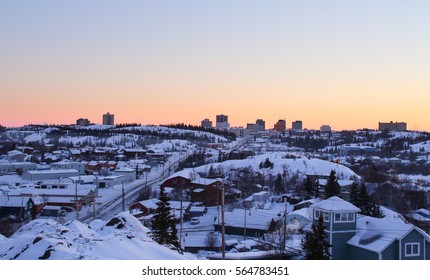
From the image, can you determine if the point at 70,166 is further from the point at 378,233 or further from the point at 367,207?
the point at 378,233

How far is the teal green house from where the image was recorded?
388 centimetres

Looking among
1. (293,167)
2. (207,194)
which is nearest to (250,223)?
(207,194)

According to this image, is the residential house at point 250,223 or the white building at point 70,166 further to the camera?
the white building at point 70,166

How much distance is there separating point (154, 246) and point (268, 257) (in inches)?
81.8

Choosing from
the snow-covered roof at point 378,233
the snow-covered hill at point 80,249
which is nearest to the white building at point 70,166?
the snow-covered roof at point 378,233

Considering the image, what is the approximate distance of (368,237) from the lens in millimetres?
4070

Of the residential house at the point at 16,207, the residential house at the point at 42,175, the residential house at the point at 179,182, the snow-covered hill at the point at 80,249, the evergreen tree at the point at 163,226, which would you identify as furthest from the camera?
the residential house at the point at 42,175

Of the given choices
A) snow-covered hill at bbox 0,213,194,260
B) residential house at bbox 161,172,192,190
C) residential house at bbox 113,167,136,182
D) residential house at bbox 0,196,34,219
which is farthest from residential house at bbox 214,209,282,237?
residential house at bbox 113,167,136,182

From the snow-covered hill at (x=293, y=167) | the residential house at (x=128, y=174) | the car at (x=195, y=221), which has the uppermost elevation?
the snow-covered hill at (x=293, y=167)

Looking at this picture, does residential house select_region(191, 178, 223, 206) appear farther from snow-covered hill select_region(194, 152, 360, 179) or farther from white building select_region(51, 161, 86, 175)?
white building select_region(51, 161, 86, 175)

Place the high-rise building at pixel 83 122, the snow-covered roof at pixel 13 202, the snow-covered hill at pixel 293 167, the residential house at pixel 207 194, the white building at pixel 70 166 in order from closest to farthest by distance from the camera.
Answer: the snow-covered roof at pixel 13 202 < the residential house at pixel 207 194 < the snow-covered hill at pixel 293 167 < the white building at pixel 70 166 < the high-rise building at pixel 83 122

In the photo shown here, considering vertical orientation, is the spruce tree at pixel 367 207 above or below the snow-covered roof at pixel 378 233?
below

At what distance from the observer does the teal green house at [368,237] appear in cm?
388

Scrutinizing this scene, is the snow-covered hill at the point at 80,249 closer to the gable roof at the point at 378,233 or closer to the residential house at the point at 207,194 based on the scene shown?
the gable roof at the point at 378,233
